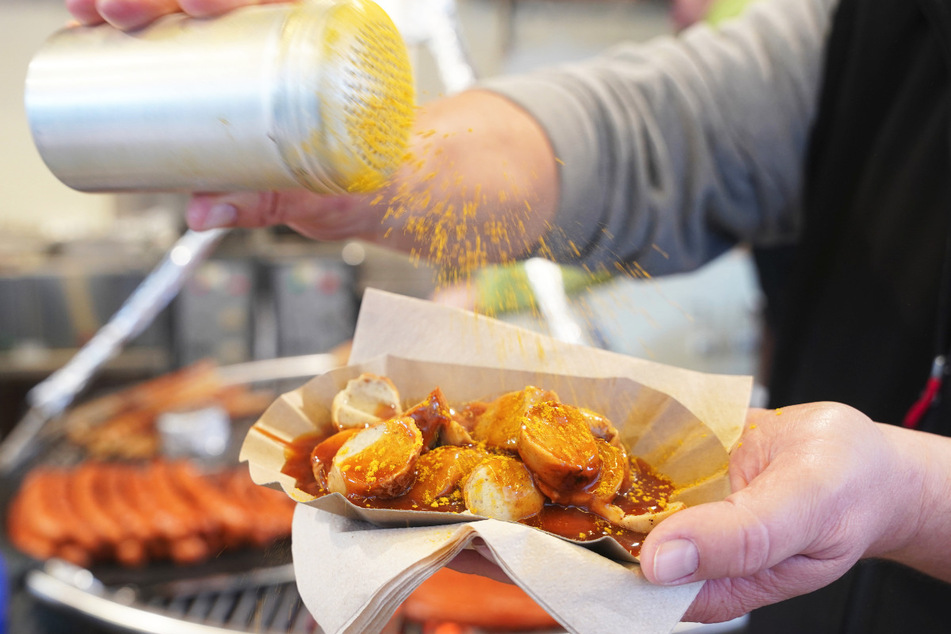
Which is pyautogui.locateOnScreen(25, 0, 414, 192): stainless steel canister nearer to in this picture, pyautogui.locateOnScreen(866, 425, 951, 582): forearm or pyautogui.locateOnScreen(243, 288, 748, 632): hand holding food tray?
pyautogui.locateOnScreen(243, 288, 748, 632): hand holding food tray

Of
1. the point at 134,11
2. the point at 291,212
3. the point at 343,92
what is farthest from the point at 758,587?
the point at 134,11

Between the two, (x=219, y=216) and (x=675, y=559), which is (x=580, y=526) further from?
(x=219, y=216)

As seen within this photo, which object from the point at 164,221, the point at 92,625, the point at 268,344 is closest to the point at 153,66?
the point at 92,625

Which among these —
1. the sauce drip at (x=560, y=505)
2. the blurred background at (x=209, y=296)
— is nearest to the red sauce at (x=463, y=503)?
the sauce drip at (x=560, y=505)

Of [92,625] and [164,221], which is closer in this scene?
[92,625]

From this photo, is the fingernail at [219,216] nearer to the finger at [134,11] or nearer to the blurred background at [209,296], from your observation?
A: the finger at [134,11]

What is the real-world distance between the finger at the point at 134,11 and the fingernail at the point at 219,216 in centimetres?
36

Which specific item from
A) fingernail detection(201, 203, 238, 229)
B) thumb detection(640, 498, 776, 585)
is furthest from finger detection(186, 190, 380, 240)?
thumb detection(640, 498, 776, 585)

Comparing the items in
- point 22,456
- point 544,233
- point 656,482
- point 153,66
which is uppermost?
point 153,66

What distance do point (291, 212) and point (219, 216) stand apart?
15 centimetres

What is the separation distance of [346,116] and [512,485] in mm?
551

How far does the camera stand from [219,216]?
Answer: 4.26ft

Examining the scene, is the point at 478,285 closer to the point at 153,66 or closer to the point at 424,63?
the point at 153,66

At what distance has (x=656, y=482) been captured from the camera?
1.12 metres
